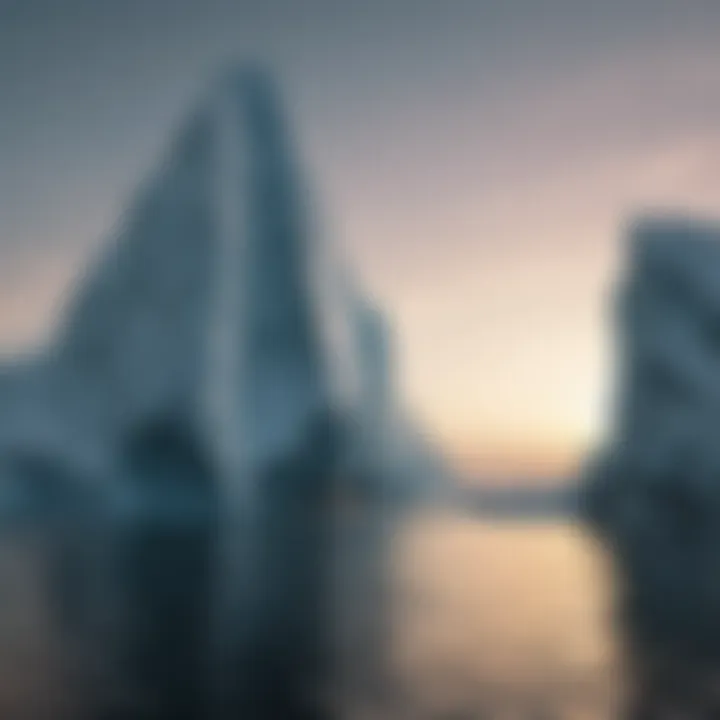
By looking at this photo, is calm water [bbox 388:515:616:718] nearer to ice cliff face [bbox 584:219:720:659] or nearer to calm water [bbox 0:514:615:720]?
calm water [bbox 0:514:615:720]

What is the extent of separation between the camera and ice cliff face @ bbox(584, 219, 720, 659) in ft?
41.4

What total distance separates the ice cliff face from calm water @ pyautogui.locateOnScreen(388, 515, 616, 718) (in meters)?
2.40

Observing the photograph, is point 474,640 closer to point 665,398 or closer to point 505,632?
point 505,632

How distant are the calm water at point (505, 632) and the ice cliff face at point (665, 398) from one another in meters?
2.40

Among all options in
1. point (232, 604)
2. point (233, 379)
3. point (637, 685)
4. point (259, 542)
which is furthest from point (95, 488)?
point (637, 685)

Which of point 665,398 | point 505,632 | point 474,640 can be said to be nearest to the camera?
point 474,640

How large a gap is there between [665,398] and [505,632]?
8957mm

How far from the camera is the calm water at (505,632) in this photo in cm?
396

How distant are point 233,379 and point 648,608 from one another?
9.78 metres

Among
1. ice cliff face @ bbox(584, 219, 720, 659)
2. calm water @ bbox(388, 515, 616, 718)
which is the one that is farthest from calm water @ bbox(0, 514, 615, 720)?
ice cliff face @ bbox(584, 219, 720, 659)

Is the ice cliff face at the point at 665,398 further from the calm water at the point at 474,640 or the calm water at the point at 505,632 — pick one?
the calm water at the point at 474,640

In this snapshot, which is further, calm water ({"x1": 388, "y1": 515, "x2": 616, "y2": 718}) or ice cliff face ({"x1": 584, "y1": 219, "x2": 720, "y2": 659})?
ice cliff face ({"x1": 584, "y1": 219, "x2": 720, "y2": 659})

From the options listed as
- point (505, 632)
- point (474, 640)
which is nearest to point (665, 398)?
point (505, 632)

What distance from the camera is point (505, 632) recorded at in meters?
5.44
